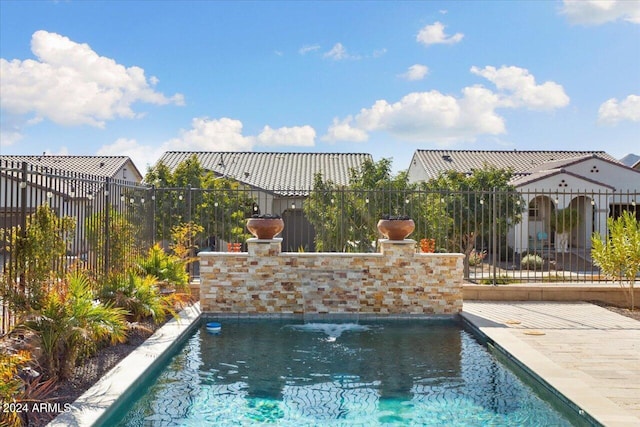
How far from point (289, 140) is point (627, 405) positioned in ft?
61.0

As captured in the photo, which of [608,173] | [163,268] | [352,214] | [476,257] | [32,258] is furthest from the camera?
[608,173]

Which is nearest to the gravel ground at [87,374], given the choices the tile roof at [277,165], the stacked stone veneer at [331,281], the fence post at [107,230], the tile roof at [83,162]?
the fence post at [107,230]

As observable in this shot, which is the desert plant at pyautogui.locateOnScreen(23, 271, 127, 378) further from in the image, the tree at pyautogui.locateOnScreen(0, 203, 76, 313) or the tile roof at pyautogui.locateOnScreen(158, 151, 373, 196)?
the tile roof at pyautogui.locateOnScreen(158, 151, 373, 196)

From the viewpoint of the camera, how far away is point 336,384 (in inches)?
219

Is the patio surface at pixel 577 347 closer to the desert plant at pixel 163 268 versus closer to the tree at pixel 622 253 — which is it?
the tree at pixel 622 253

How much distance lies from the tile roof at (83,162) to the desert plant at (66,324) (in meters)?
22.4

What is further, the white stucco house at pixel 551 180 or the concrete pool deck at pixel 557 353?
the white stucco house at pixel 551 180

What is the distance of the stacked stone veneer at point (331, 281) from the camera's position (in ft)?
30.4

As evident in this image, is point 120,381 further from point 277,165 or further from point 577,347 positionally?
point 277,165

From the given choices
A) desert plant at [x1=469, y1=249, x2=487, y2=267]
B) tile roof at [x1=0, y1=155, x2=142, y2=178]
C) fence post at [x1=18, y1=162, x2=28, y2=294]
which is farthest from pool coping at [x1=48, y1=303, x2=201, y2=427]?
tile roof at [x1=0, y1=155, x2=142, y2=178]

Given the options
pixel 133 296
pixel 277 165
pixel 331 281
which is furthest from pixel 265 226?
pixel 277 165

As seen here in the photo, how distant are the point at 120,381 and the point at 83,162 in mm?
25855

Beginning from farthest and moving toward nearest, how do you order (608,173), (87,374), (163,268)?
(608,173)
(163,268)
(87,374)

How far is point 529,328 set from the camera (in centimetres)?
787
